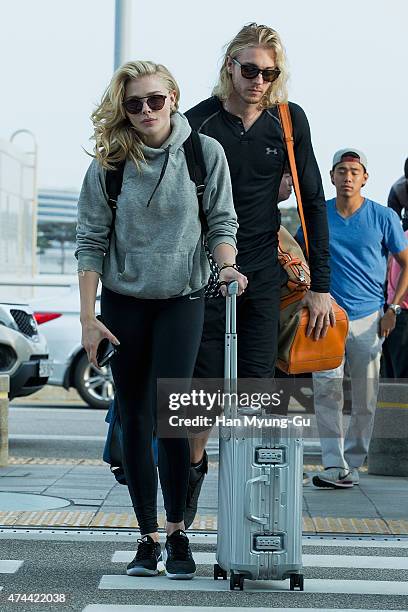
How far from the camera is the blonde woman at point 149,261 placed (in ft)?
16.8

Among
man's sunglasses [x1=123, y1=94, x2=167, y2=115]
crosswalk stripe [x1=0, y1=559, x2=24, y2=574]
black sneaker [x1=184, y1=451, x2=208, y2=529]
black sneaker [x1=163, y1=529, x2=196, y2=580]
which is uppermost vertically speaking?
man's sunglasses [x1=123, y1=94, x2=167, y2=115]

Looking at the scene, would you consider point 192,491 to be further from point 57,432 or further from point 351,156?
point 57,432

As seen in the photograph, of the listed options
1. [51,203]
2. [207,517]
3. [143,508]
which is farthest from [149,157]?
[51,203]

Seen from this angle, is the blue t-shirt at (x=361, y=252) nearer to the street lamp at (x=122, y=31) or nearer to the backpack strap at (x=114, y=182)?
the backpack strap at (x=114, y=182)

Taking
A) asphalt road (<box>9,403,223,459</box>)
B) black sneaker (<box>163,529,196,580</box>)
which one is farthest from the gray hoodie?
asphalt road (<box>9,403,223,459</box>)

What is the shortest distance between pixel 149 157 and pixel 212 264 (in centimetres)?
82

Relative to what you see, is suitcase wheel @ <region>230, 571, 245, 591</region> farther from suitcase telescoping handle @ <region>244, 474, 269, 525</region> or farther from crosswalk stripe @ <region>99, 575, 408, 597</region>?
suitcase telescoping handle @ <region>244, 474, 269, 525</region>

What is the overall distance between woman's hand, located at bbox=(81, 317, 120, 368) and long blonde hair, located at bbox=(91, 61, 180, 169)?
579 mm

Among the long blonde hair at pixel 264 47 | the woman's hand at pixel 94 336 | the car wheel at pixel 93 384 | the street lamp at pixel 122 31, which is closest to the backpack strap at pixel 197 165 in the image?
the woman's hand at pixel 94 336

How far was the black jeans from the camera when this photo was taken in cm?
580

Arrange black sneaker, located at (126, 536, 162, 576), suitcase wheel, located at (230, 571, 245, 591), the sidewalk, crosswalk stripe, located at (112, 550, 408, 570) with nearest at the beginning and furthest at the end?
suitcase wheel, located at (230, 571, 245, 591), black sneaker, located at (126, 536, 162, 576), crosswalk stripe, located at (112, 550, 408, 570), the sidewalk

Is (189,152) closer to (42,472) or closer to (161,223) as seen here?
(161,223)

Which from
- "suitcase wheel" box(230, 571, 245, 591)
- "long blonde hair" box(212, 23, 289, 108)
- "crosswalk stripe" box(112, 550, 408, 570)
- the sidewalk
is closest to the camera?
"suitcase wheel" box(230, 571, 245, 591)

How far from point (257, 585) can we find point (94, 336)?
43.1 inches
